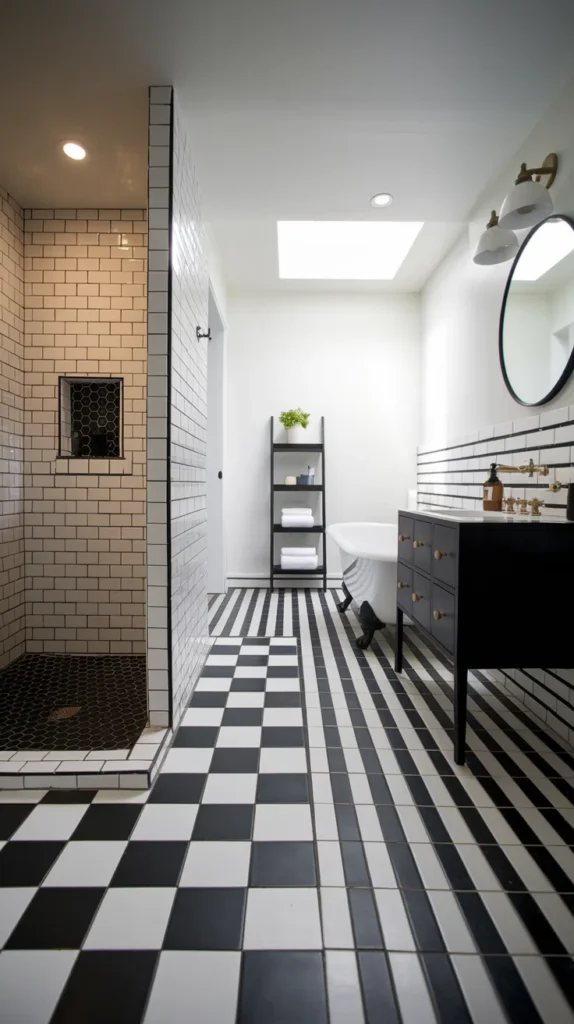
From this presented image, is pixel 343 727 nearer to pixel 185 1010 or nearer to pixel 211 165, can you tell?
pixel 185 1010

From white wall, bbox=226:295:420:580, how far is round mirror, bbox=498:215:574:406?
2032 mm

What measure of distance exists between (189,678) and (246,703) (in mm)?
285

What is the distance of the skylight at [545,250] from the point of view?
1955 millimetres

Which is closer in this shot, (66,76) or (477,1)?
(477,1)

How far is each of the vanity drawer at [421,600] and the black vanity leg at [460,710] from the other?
33 centimetres

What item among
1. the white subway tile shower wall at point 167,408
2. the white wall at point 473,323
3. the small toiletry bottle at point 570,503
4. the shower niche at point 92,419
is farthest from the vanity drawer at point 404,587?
the shower niche at point 92,419

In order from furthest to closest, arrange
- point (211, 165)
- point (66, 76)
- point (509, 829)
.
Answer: point (211, 165)
point (66, 76)
point (509, 829)

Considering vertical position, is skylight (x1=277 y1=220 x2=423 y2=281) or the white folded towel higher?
skylight (x1=277 y1=220 x2=423 y2=281)

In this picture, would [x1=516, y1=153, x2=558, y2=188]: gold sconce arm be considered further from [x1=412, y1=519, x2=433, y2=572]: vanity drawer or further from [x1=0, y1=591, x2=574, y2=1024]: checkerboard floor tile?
[x1=0, y1=591, x2=574, y2=1024]: checkerboard floor tile

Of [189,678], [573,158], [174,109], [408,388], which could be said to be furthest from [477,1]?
[408,388]

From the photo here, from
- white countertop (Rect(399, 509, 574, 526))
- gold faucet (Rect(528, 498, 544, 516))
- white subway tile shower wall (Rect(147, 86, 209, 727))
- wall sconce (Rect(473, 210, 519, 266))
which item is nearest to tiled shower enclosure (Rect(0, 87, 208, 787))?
white subway tile shower wall (Rect(147, 86, 209, 727))

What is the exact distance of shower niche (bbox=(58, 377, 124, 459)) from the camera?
9.09 feet

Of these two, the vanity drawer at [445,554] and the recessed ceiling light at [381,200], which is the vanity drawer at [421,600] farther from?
the recessed ceiling light at [381,200]

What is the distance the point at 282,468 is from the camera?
15.0 ft
